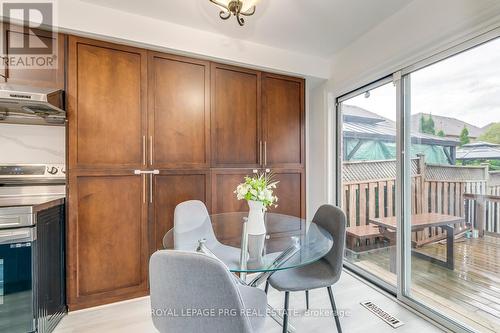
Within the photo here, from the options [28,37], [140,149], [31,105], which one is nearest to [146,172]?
[140,149]

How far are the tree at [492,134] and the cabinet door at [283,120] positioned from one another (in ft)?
Result: 5.67

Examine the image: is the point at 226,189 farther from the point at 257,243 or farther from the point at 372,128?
the point at 372,128

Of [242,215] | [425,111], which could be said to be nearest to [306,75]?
[425,111]

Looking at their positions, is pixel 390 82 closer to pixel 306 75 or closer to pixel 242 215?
pixel 306 75

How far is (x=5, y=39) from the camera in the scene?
190cm

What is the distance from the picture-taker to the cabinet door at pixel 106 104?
81.6 inches

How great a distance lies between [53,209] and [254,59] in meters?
2.34

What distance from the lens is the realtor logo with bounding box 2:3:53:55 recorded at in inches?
74.5

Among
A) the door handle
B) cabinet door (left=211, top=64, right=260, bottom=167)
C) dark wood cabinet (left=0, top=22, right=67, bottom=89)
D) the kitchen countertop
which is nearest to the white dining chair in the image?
the door handle

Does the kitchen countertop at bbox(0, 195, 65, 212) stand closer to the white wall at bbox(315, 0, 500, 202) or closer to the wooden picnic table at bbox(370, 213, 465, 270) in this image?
the white wall at bbox(315, 0, 500, 202)

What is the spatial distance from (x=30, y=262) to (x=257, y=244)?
1508 mm

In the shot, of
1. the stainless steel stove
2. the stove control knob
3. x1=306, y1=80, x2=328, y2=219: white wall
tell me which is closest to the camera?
→ the stainless steel stove

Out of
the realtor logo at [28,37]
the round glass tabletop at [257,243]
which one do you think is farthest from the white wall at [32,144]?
the round glass tabletop at [257,243]

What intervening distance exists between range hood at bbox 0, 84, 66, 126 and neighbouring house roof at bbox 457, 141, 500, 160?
10.1 ft
